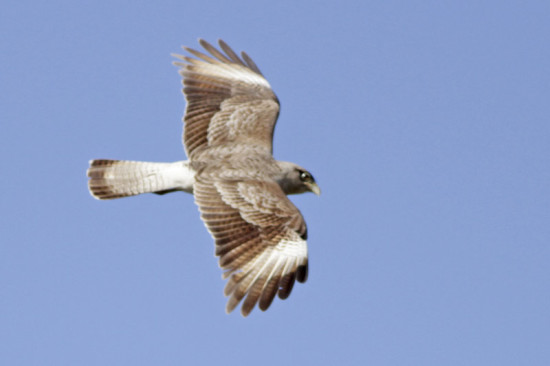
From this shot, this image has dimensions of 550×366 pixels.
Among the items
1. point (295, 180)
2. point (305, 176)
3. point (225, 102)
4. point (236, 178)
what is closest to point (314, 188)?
point (305, 176)

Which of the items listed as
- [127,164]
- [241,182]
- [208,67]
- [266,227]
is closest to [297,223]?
[266,227]

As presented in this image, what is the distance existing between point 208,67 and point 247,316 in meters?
5.24

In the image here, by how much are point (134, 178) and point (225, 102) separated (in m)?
2.01

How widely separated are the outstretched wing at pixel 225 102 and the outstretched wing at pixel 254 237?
4.69 ft

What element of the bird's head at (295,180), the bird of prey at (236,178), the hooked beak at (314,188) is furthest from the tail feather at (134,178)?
the hooked beak at (314,188)

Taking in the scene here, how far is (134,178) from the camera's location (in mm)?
12164

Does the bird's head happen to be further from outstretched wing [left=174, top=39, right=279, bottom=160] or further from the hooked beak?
outstretched wing [left=174, top=39, right=279, bottom=160]

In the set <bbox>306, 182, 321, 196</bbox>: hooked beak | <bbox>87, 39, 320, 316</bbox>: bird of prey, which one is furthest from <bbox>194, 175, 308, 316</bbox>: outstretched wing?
<bbox>306, 182, 321, 196</bbox>: hooked beak

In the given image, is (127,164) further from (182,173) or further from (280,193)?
(280,193)

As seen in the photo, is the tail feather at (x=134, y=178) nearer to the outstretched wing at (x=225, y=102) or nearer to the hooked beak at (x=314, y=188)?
the outstretched wing at (x=225, y=102)

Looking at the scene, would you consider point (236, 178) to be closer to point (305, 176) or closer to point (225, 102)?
point (305, 176)

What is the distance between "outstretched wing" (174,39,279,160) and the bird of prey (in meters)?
0.01

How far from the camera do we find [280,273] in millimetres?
10203

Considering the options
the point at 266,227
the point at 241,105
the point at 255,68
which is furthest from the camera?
the point at 255,68
